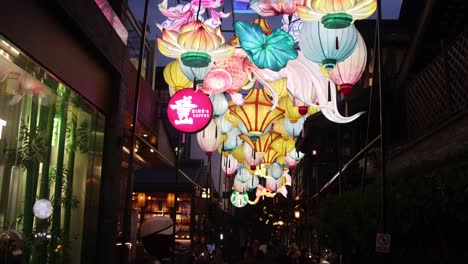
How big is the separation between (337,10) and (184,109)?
3.89 m

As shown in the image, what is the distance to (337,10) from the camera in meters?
7.09

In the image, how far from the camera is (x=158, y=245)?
4.60m

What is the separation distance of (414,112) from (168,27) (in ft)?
20.6

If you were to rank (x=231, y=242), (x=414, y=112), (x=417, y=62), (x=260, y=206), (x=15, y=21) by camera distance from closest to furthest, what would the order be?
(x=15, y=21)
(x=414, y=112)
(x=417, y=62)
(x=231, y=242)
(x=260, y=206)

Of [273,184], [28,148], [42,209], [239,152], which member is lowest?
[42,209]

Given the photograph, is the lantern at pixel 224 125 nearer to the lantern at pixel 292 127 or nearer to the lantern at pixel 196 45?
the lantern at pixel 292 127

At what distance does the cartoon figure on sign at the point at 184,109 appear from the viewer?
9.63m

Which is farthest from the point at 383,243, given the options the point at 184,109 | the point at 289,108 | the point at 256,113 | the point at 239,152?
the point at 239,152

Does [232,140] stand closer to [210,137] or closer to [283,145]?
[283,145]

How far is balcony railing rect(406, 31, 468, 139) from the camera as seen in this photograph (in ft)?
27.5

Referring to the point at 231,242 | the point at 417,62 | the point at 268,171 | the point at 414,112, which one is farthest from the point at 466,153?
the point at 231,242

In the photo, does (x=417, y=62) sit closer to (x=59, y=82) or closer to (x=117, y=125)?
(x=117, y=125)

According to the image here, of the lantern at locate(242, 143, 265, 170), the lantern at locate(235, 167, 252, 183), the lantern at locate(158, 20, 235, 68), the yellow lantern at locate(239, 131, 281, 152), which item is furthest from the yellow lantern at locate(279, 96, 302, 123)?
the lantern at locate(235, 167, 252, 183)

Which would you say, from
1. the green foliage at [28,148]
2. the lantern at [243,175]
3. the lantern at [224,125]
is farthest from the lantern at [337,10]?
the lantern at [243,175]
